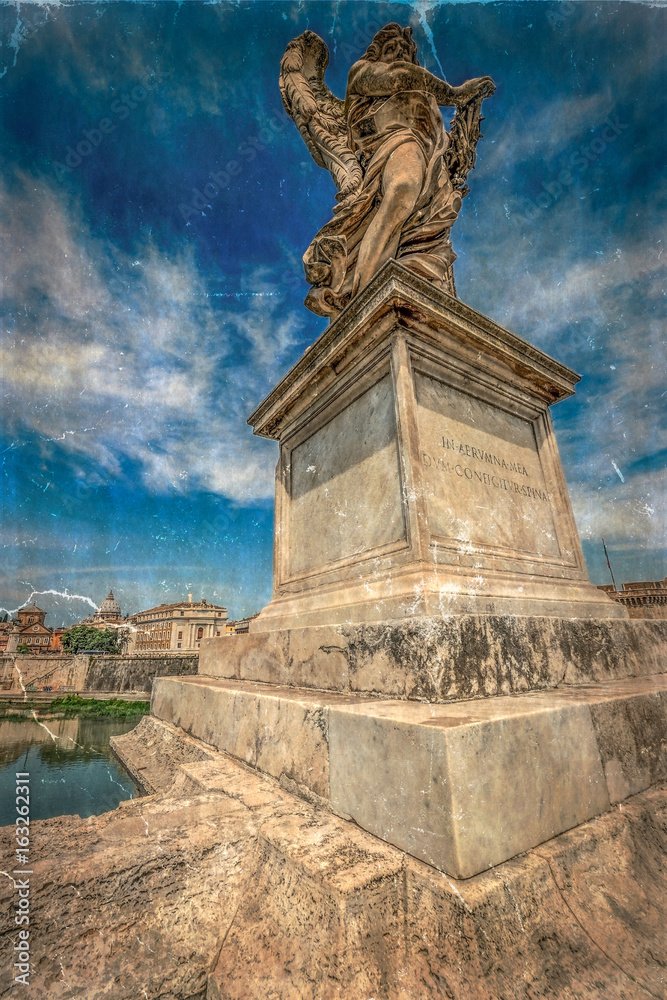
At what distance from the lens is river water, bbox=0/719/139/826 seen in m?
3.44

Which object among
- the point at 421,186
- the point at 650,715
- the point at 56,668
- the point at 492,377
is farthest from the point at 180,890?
the point at 56,668

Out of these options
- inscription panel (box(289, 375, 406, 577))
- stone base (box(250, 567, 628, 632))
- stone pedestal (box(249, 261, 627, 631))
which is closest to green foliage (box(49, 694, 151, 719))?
inscription panel (box(289, 375, 406, 577))

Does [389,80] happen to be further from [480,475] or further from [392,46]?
[480,475]

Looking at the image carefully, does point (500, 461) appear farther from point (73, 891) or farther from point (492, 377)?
point (73, 891)

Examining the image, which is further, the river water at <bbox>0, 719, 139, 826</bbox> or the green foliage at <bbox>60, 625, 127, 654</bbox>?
the green foliage at <bbox>60, 625, 127, 654</bbox>

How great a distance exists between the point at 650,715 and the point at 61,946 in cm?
242

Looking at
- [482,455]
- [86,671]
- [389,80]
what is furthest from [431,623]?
[86,671]

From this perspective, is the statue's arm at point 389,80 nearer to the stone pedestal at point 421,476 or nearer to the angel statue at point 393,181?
the angel statue at point 393,181

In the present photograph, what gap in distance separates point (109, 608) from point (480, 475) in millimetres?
66493

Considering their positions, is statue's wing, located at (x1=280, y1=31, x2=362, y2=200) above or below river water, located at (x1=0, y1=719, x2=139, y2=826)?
above

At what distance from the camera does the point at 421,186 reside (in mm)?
4008

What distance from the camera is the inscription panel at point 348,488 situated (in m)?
2.76

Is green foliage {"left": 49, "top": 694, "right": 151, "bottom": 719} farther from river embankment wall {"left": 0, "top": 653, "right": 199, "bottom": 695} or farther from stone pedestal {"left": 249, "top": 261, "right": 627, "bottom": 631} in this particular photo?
stone pedestal {"left": 249, "top": 261, "right": 627, "bottom": 631}

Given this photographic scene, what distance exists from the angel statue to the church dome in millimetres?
62311
